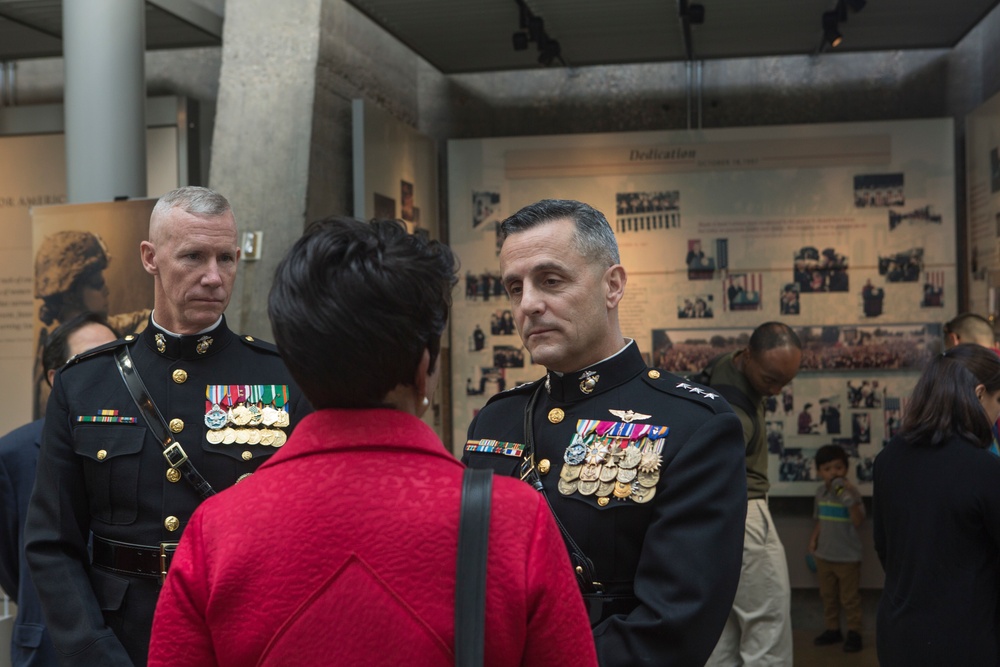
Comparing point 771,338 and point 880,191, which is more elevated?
point 880,191

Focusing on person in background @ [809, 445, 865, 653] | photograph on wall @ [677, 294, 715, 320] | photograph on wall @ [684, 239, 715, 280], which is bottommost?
person in background @ [809, 445, 865, 653]

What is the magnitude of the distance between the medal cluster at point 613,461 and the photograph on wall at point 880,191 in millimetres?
5258

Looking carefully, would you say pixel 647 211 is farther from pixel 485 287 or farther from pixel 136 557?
pixel 136 557

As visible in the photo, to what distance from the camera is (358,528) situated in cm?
124

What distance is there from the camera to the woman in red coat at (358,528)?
4.00 ft

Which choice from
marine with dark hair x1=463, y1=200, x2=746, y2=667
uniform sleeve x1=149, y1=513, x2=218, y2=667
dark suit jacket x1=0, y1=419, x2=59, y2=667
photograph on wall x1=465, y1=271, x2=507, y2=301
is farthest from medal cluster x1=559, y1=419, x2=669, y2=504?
photograph on wall x1=465, y1=271, x2=507, y2=301

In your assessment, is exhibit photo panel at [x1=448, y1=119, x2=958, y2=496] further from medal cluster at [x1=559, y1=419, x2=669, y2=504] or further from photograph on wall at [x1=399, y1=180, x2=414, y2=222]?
medal cluster at [x1=559, y1=419, x2=669, y2=504]

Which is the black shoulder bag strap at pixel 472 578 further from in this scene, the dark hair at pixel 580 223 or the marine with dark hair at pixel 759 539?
the marine with dark hair at pixel 759 539

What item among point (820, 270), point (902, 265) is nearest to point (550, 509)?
point (820, 270)

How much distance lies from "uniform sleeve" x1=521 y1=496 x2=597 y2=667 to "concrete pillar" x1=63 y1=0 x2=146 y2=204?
14.8 feet

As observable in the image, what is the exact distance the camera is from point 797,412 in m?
7.01

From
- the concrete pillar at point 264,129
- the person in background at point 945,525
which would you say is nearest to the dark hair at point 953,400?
the person in background at point 945,525

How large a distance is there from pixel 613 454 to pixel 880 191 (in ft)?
17.6

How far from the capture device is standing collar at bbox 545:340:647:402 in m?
2.33
